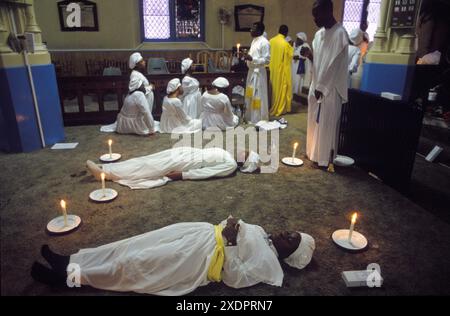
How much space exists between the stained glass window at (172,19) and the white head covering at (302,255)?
887 centimetres

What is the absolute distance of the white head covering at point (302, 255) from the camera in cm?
272

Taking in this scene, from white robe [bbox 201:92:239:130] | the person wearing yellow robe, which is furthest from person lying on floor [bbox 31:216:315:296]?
the person wearing yellow robe

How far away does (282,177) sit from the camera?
451cm

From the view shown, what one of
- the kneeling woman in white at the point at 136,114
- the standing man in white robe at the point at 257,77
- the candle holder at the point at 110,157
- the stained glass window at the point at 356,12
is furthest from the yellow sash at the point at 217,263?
the stained glass window at the point at 356,12

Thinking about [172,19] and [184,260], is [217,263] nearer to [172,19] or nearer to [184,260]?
[184,260]

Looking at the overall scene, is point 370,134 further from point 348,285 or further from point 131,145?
point 131,145

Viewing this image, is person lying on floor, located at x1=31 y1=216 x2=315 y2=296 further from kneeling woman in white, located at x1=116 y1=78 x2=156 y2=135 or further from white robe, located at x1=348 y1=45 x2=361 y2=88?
white robe, located at x1=348 y1=45 x2=361 y2=88

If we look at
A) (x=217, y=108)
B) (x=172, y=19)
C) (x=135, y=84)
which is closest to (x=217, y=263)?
(x=217, y=108)

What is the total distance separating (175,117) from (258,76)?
6.29 ft

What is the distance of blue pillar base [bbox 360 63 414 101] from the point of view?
5.36 metres

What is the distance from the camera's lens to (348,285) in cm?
257

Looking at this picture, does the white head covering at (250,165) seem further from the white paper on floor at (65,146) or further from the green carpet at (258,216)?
the white paper on floor at (65,146)

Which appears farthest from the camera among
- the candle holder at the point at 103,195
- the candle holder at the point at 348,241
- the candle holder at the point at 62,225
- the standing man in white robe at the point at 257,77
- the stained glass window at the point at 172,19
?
the stained glass window at the point at 172,19
